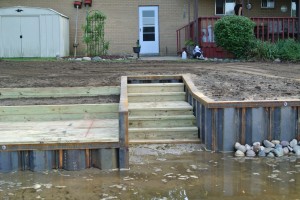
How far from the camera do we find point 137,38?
22.1 meters

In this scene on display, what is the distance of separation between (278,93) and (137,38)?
13.4 meters

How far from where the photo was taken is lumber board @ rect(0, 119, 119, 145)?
679 centimetres

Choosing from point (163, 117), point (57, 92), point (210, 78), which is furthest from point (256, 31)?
point (163, 117)

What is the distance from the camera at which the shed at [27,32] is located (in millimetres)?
19859

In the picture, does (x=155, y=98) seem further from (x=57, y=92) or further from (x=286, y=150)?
(x=286, y=150)

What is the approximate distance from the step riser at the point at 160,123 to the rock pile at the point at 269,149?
122cm

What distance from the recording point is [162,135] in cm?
857

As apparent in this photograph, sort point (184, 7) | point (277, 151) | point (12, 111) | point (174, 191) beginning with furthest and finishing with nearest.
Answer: point (184, 7) < point (12, 111) < point (277, 151) < point (174, 191)

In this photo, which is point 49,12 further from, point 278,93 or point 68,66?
point 278,93

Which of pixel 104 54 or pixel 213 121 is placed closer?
pixel 213 121

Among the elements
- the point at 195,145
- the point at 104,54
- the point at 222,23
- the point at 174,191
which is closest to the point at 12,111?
the point at 195,145

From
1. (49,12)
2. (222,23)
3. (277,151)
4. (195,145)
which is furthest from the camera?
(49,12)

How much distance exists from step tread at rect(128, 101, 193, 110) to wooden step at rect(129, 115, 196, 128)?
282mm

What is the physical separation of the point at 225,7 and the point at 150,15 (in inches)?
133
